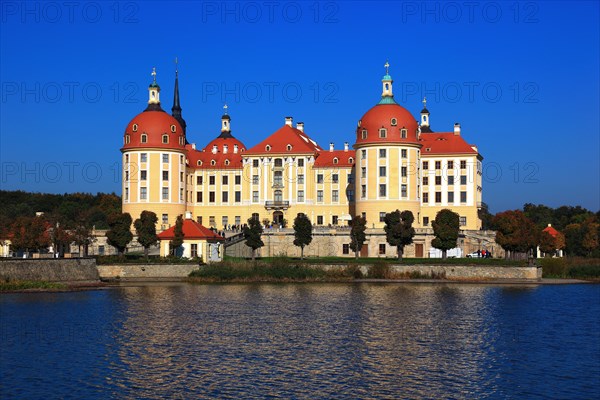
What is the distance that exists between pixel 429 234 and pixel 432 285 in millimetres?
19065

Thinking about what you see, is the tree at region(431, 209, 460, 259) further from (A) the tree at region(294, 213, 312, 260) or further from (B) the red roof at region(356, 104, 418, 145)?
(B) the red roof at region(356, 104, 418, 145)

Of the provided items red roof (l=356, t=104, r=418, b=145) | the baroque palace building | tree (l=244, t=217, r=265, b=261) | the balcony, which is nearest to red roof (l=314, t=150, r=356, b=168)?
the baroque palace building

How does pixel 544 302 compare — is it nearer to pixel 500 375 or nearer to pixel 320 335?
pixel 320 335

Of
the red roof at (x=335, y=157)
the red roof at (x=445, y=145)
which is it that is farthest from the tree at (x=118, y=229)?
the red roof at (x=445, y=145)

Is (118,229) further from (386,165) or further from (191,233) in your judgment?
(386,165)

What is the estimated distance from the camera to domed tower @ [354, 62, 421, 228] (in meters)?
86.3

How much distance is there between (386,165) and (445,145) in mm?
12106

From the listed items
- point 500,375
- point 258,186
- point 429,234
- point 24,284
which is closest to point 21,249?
point 24,284

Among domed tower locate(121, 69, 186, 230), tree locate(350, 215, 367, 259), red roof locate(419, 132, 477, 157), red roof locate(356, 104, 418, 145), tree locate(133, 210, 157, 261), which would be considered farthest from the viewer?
red roof locate(419, 132, 477, 157)

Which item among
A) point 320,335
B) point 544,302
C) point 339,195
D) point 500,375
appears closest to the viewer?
point 500,375

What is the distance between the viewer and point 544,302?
167 ft

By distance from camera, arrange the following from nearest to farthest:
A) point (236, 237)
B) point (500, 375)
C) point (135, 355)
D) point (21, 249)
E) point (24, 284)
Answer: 1. point (500, 375)
2. point (135, 355)
3. point (24, 284)
4. point (21, 249)
5. point (236, 237)

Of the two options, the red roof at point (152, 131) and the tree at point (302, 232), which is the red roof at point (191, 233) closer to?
the tree at point (302, 232)

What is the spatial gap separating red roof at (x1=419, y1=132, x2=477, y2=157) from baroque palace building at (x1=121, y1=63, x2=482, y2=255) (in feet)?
0.37
